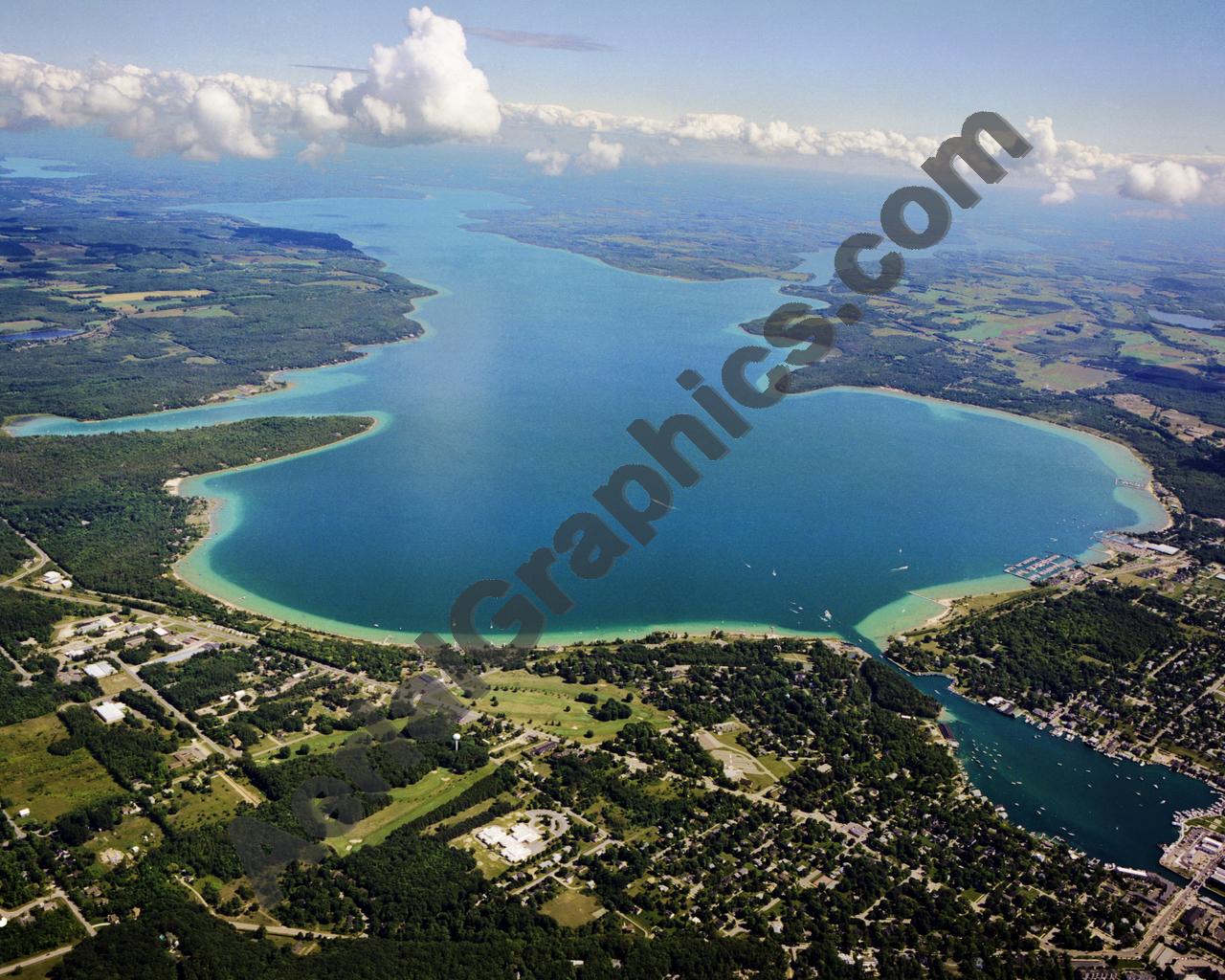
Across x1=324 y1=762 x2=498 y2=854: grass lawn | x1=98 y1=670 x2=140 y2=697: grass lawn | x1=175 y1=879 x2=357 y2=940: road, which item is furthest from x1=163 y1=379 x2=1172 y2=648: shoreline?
x1=175 y1=879 x2=357 y2=940: road

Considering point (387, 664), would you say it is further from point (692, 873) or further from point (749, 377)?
point (749, 377)

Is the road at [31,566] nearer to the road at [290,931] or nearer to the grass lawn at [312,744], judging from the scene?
the grass lawn at [312,744]

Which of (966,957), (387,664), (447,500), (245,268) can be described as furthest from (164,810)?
(245,268)

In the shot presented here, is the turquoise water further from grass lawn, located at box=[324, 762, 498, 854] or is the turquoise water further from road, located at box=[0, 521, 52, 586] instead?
grass lawn, located at box=[324, 762, 498, 854]

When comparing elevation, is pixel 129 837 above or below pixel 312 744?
below

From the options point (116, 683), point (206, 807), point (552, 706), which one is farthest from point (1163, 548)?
point (116, 683)

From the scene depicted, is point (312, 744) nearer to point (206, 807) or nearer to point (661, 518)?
point (206, 807)

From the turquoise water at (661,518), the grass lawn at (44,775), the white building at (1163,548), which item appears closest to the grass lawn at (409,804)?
the grass lawn at (44,775)
